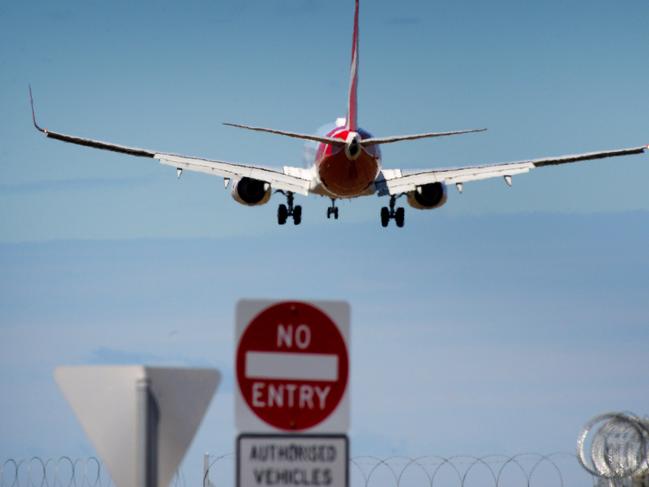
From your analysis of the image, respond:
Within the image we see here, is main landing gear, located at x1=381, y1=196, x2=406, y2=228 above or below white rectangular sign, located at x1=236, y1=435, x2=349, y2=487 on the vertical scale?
above

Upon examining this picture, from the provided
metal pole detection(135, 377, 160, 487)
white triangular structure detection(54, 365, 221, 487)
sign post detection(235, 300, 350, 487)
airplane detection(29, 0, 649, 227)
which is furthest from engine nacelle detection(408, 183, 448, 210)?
metal pole detection(135, 377, 160, 487)

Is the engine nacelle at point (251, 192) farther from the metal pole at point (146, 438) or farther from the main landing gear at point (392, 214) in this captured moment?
the metal pole at point (146, 438)

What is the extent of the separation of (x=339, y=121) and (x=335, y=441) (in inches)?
2476

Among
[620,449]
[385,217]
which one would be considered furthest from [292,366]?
[385,217]

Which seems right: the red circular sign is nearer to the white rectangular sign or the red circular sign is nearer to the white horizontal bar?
the white horizontal bar

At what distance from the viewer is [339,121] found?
73.6 m

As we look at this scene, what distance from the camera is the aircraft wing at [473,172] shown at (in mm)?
70625

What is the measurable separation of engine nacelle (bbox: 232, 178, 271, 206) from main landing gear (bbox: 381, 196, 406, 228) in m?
5.32

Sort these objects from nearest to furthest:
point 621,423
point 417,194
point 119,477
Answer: point 119,477 < point 621,423 < point 417,194

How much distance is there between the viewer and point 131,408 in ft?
35.4

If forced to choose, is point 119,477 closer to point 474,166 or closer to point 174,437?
point 174,437

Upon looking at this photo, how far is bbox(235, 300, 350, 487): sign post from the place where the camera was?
35.9 feet

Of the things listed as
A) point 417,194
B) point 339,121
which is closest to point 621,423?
point 417,194

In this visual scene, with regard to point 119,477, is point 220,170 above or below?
above
